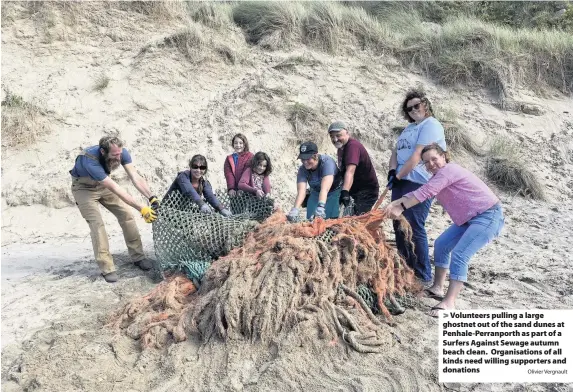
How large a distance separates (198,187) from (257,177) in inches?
24.6

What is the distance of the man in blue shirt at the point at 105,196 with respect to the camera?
16.4 ft

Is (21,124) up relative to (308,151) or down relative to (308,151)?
up

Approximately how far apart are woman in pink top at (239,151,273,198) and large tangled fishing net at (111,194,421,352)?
0.86 meters

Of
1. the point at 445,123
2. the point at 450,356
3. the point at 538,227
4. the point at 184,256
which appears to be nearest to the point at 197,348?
the point at 184,256

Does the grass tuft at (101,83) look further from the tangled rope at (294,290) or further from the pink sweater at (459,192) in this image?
the pink sweater at (459,192)

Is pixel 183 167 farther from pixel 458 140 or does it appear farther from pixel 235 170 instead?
pixel 458 140

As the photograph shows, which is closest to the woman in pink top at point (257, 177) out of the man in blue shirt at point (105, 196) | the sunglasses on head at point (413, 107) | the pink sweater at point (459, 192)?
the man in blue shirt at point (105, 196)

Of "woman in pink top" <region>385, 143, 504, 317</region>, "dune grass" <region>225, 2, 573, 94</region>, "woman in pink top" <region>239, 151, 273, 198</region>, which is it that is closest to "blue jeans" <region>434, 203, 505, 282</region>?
"woman in pink top" <region>385, 143, 504, 317</region>

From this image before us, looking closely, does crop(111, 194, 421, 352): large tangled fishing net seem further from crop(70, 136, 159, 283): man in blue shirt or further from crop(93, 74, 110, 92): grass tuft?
crop(93, 74, 110, 92): grass tuft

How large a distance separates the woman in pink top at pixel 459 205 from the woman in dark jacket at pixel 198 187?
1876 millimetres

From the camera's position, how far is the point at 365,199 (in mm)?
5156

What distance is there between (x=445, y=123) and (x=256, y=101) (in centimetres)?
312

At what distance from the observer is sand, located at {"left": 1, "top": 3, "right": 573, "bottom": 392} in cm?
352

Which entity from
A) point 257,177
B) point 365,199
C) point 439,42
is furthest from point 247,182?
point 439,42
